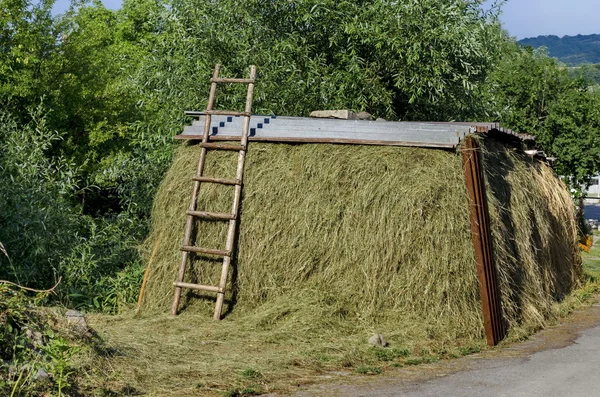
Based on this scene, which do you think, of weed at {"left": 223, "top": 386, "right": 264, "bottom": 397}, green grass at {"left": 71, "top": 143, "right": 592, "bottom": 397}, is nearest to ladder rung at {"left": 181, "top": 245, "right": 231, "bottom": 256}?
green grass at {"left": 71, "top": 143, "right": 592, "bottom": 397}

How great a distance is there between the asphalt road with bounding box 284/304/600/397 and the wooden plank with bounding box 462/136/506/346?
1.11 ft

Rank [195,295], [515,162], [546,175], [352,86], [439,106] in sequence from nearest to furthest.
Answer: [195,295] < [515,162] < [546,175] < [352,86] < [439,106]

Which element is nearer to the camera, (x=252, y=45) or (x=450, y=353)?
(x=450, y=353)

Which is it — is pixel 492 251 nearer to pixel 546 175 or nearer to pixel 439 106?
pixel 546 175

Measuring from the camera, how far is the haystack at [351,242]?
10070 mm

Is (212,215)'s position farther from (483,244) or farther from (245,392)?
(245,392)

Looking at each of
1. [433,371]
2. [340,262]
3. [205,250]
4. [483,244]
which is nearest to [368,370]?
[433,371]

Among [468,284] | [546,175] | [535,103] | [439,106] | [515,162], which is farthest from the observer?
[535,103]

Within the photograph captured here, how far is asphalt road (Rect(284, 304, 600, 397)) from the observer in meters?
7.46

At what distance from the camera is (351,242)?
1034cm

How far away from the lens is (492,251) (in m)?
10.3

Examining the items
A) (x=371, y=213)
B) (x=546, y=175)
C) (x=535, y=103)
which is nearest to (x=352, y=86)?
(x=546, y=175)

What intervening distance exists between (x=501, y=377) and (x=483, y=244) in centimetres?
223

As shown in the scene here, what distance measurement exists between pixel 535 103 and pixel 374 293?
84.6ft
